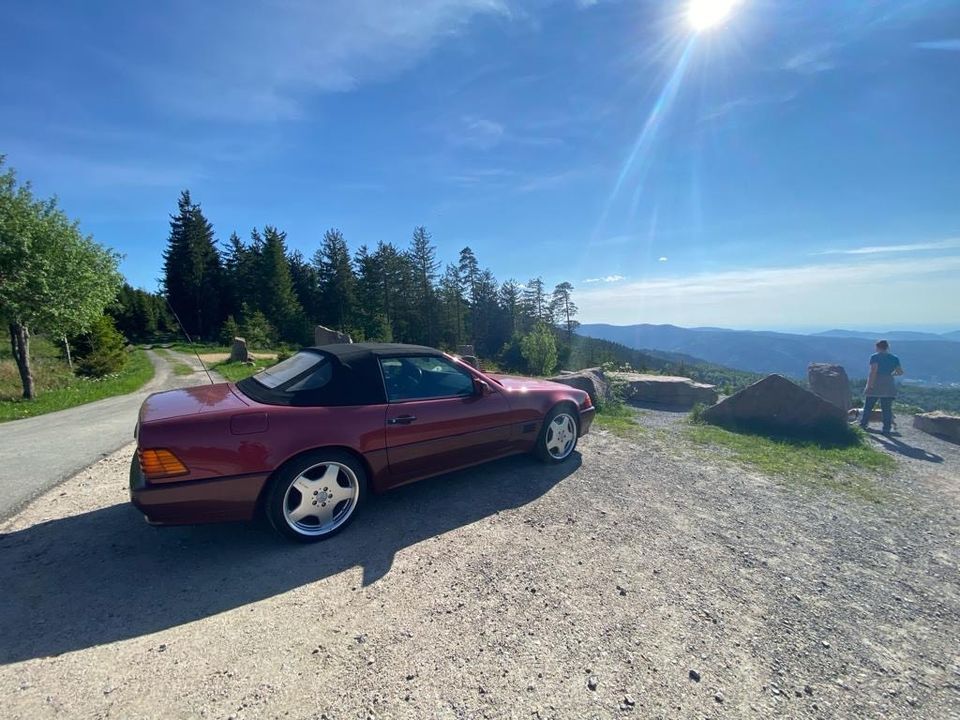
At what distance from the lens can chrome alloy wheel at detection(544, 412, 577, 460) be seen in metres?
5.09

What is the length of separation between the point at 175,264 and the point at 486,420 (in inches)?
2033

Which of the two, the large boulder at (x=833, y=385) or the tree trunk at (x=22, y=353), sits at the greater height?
the tree trunk at (x=22, y=353)

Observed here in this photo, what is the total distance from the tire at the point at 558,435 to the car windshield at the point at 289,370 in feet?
8.59

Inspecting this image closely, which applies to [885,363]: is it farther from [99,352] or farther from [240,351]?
[99,352]

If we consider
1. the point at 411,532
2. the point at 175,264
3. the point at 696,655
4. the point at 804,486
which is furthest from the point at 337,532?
the point at 175,264

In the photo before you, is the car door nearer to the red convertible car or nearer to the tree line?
the red convertible car

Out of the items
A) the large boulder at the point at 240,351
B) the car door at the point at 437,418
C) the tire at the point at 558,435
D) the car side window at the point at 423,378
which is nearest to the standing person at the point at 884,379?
the tire at the point at 558,435

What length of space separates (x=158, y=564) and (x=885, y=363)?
42.1 ft

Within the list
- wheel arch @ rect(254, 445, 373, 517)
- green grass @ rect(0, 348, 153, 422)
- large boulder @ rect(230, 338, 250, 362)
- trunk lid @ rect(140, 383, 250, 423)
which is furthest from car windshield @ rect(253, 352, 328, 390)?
large boulder @ rect(230, 338, 250, 362)

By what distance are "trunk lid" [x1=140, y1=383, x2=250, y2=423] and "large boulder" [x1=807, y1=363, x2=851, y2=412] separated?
13798mm

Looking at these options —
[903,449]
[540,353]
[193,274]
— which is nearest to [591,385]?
[903,449]

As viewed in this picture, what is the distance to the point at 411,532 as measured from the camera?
3.54m

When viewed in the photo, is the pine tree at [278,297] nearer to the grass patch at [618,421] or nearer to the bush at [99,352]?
the bush at [99,352]

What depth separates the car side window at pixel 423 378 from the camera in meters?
3.93
